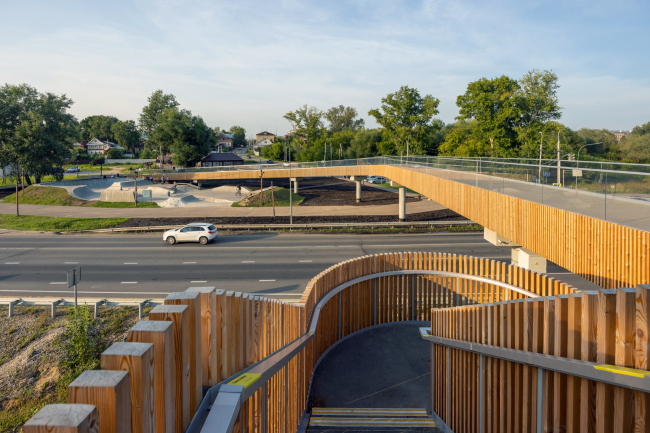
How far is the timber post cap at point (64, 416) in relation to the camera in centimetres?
146

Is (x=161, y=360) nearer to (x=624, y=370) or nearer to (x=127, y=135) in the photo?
(x=624, y=370)

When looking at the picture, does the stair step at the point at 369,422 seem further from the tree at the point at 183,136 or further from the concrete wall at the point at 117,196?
the tree at the point at 183,136

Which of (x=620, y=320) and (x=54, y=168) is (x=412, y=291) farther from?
(x=54, y=168)

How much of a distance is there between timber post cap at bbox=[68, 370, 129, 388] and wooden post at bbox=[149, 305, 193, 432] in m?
0.58

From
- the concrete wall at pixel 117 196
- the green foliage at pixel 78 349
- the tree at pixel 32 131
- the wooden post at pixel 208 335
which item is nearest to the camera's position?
the wooden post at pixel 208 335

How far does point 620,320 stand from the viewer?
3.13m

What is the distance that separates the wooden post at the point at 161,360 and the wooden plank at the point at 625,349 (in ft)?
9.84

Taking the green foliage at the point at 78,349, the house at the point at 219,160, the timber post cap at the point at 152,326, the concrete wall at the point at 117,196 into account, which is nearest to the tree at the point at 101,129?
the house at the point at 219,160

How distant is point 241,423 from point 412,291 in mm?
9592

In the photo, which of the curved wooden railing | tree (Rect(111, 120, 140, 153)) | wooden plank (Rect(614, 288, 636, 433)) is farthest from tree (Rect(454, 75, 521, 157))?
tree (Rect(111, 120, 140, 153))

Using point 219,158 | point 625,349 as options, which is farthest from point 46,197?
point 625,349

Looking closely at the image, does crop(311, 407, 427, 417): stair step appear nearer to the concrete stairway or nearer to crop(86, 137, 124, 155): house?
the concrete stairway

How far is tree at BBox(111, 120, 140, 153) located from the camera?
484ft

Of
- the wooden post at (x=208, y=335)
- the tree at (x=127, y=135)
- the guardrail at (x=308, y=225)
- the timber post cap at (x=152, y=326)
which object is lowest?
the guardrail at (x=308, y=225)
